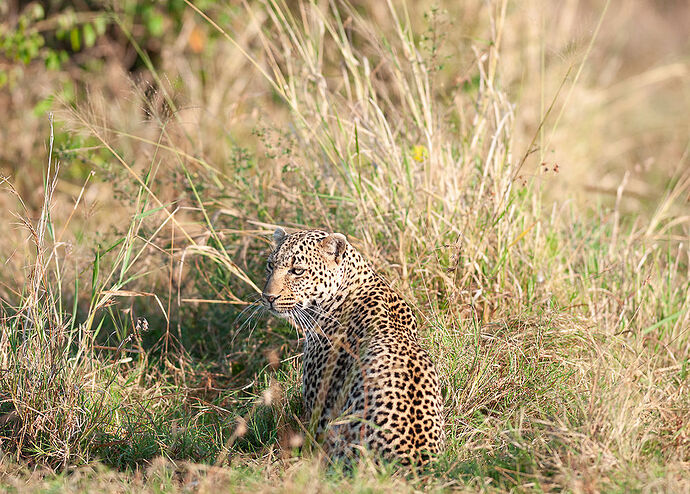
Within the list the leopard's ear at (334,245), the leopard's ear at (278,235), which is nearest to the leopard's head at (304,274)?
the leopard's ear at (334,245)

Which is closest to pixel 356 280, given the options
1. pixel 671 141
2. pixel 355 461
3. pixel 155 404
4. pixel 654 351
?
pixel 355 461

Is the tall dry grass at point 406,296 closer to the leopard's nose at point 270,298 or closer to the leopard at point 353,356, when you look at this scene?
the leopard at point 353,356

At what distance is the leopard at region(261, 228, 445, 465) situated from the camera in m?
3.43

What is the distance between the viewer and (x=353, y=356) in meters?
3.77

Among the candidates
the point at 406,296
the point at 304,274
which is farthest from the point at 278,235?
the point at 406,296

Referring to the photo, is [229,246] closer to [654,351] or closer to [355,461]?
[355,461]

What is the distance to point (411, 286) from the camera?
4707 millimetres

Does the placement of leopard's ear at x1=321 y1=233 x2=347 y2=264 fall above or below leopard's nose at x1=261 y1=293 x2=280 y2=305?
above

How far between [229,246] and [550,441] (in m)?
2.37

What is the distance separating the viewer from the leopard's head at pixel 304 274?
4.01m

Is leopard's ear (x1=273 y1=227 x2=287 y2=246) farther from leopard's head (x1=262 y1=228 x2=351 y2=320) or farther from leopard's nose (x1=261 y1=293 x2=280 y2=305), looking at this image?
leopard's nose (x1=261 y1=293 x2=280 y2=305)

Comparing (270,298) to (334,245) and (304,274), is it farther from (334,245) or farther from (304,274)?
(334,245)

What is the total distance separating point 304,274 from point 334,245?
211mm

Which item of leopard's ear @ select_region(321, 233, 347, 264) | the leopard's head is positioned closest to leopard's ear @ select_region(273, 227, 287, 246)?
the leopard's head
